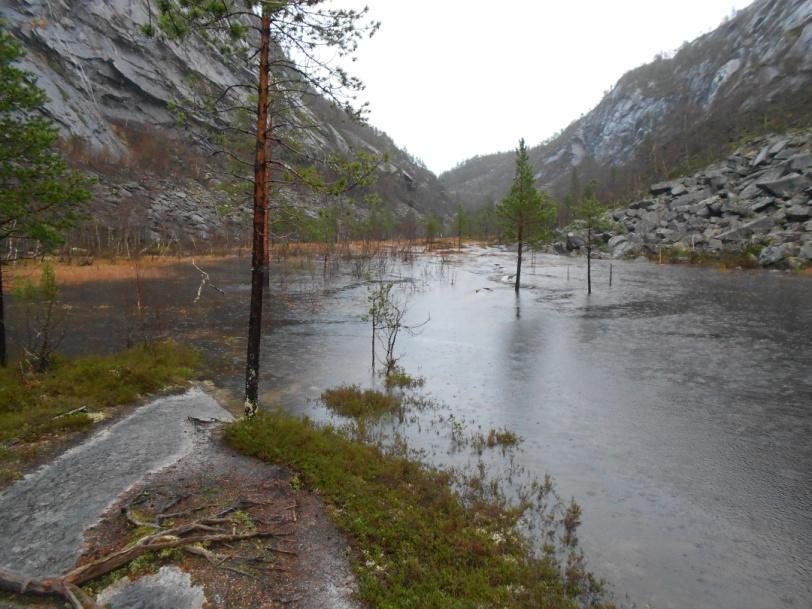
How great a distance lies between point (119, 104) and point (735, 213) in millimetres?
102451

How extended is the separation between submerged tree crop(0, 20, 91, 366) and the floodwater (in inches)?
273

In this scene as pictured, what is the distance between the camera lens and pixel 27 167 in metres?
13.5

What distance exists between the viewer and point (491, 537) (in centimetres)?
777

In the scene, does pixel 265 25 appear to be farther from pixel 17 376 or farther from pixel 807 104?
pixel 807 104

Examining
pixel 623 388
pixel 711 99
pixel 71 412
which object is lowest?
pixel 623 388

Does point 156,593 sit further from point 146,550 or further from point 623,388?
point 623,388

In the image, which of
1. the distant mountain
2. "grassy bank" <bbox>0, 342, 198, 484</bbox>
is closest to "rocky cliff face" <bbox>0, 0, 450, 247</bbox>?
"grassy bank" <bbox>0, 342, 198, 484</bbox>

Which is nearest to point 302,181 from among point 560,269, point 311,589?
point 311,589

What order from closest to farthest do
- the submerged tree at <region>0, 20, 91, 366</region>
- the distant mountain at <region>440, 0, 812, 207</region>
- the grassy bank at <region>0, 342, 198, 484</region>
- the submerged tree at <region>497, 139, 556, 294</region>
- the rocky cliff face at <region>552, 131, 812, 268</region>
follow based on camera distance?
the grassy bank at <region>0, 342, 198, 484</region> < the submerged tree at <region>0, 20, 91, 366</region> < the submerged tree at <region>497, 139, 556, 294</region> < the rocky cliff face at <region>552, 131, 812, 268</region> < the distant mountain at <region>440, 0, 812, 207</region>

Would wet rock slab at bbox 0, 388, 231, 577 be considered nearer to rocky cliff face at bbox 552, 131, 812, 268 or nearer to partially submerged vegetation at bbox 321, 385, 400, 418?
partially submerged vegetation at bbox 321, 385, 400, 418

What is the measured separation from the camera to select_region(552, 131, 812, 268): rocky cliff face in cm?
5422

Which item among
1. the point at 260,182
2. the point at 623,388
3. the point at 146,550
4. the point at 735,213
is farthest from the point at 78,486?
the point at 735,213

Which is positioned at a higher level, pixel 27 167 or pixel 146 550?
pixel 27 167

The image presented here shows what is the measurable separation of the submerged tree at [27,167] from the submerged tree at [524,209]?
31.6 meters
